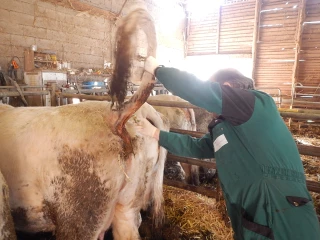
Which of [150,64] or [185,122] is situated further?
[185,122]

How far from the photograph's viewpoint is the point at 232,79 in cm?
176

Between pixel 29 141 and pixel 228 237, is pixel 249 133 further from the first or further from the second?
pixel 228 237

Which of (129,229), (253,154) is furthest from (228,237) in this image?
(253,154)

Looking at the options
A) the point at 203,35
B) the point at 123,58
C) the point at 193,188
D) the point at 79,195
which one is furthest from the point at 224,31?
the point at 79,195

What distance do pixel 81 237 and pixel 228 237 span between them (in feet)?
5.90

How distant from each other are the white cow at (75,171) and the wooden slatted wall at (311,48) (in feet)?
46.5

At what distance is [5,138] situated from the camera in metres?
2.21

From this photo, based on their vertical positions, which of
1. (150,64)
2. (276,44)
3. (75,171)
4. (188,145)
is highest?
(276,44)

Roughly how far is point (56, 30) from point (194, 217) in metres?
9.20

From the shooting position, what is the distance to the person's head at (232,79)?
1725 mm

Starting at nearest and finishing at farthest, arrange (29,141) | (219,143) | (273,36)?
(219,143) → (29,141) → (273,36)

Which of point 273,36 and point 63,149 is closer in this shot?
point 63,149

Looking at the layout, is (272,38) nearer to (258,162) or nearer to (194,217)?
(194,217)

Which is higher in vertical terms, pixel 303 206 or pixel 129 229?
pixel 303 206
